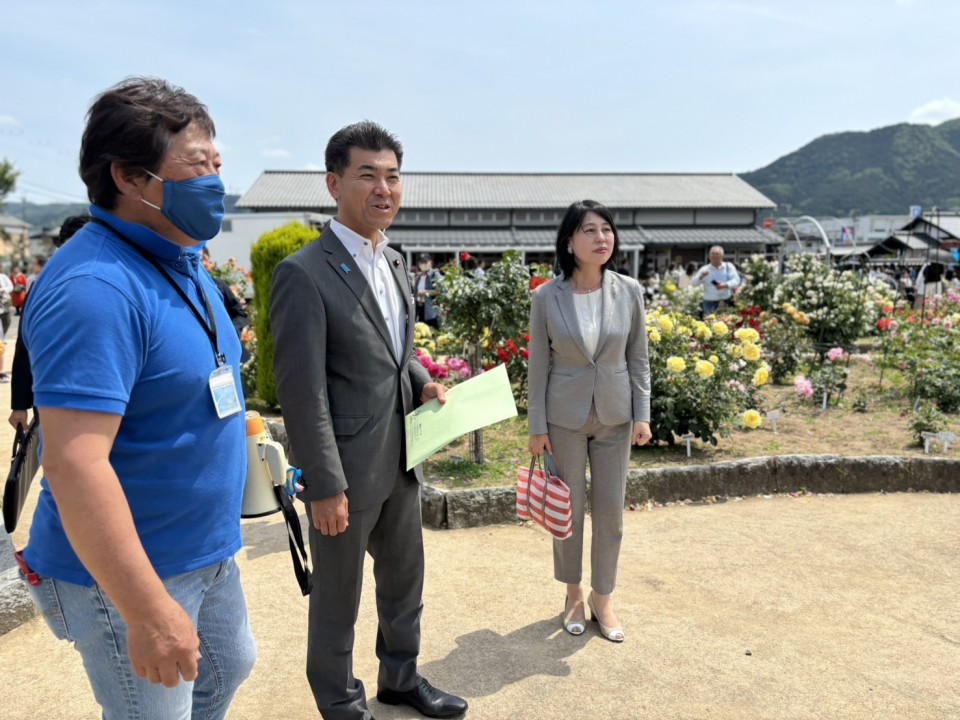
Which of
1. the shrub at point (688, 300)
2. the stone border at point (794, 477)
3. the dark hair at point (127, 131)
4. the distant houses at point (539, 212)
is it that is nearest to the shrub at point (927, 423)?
the stone border at point (794, 477)

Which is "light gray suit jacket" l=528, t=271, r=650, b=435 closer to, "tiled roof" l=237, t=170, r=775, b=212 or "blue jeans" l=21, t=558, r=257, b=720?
"blue jeans" l=21, t=558, r=257, b=720

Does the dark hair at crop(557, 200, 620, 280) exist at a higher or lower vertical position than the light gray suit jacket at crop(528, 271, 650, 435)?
higher

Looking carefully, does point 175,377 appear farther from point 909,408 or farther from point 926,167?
point 926,167

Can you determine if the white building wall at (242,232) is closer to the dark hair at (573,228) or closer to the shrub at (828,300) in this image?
the shrub at (828,300)

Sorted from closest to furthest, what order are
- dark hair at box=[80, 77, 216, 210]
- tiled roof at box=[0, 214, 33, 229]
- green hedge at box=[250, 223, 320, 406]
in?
dark hair at box=[80, 77, 216, 210] → green hedge at box=[250, 223, 320, 406] → tiled roof at box=[0, 214, 33, 229]

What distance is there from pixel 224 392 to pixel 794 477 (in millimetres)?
4392

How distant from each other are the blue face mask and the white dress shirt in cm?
74

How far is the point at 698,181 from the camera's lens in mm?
38250

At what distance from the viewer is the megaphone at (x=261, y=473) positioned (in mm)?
1731

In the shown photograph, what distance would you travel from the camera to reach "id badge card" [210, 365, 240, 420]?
56.5 inches

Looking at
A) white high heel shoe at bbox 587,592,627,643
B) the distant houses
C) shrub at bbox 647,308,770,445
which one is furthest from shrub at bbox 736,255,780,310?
the distant houses

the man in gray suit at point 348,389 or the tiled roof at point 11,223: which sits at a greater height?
the tiled roof at point 11,223

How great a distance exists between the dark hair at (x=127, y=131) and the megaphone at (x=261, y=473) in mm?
642

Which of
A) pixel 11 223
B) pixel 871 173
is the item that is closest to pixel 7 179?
pixel 11 223
